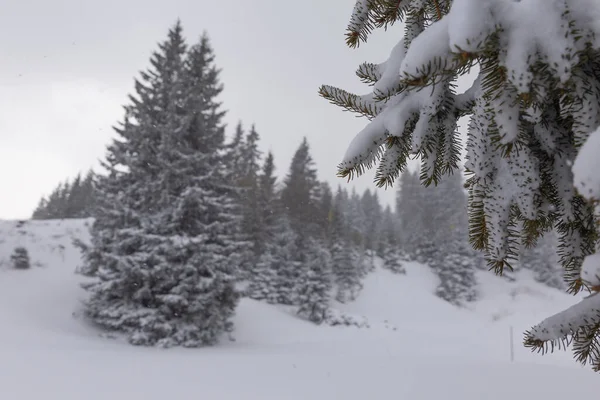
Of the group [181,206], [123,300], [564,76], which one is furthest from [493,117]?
[123,300]

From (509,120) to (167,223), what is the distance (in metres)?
11.9

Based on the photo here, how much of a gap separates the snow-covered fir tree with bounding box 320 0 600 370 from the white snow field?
4793mm

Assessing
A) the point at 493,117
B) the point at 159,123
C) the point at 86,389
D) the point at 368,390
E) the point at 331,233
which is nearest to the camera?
the point at 493,117

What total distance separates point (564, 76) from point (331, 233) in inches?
1083

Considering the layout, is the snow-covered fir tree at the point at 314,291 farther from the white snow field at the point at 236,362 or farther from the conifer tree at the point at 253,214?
the conifer tree at the point at 253,214

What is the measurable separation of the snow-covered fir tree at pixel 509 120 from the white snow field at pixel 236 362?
15.7 ft

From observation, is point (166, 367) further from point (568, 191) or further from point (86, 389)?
point (568, 191)

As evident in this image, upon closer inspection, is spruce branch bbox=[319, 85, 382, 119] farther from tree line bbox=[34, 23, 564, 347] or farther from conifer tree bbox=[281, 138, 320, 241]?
conifer tree bbox=[281, 138, 320, 241]

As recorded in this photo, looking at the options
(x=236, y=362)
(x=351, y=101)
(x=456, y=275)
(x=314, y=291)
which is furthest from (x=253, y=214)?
(x=351, y=101)

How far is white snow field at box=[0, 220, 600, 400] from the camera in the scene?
17.7 ft

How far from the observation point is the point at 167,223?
1185 cm

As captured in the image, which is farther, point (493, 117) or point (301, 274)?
point (301, 274)

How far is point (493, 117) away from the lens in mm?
1137

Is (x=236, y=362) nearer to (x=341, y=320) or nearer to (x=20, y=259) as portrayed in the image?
(x=20, y=259)
